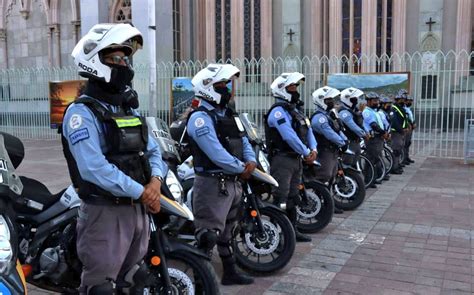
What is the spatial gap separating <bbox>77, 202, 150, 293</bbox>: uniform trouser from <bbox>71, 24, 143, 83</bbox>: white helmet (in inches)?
29.9

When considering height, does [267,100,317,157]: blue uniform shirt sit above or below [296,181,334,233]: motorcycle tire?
above

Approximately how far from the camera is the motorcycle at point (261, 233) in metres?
4.45

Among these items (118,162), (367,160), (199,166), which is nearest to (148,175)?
(118,162)

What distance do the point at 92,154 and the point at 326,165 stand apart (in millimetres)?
4437

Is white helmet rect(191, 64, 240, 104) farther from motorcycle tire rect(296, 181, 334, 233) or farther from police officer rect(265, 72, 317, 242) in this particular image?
motorcycle tire rect(296, 181, 334, 233)

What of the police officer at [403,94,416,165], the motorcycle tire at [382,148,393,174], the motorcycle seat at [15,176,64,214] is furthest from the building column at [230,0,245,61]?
the motorcycle seat at [15,176,64,214]

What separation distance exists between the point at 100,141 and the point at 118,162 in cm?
15

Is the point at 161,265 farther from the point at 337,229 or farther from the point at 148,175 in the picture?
the point at 337,229

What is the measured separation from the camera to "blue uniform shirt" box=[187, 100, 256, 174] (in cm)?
405

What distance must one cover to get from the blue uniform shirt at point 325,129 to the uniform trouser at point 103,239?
412cm

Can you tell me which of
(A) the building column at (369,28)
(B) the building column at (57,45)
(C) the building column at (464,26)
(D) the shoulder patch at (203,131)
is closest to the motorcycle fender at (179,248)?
(D) the shoulder patch at (203,131)

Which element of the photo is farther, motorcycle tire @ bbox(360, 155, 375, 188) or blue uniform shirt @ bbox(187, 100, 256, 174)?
motorcycle tire @ bbox(360, 155, 375, 188)

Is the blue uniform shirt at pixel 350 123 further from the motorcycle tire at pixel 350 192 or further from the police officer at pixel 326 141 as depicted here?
the police officer at pixel 326 141

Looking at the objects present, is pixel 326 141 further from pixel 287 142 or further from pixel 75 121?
pixel 75 121
